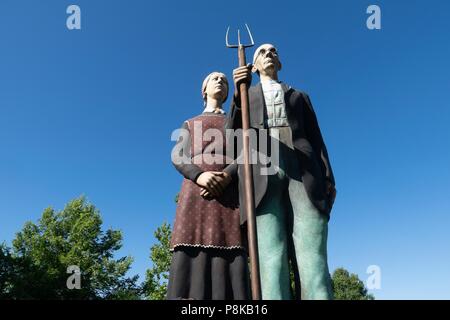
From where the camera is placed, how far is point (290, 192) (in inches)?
178

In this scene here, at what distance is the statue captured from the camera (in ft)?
13.9

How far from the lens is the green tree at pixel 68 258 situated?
23141 mm

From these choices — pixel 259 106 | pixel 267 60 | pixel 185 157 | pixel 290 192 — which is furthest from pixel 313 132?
pixel 185 157

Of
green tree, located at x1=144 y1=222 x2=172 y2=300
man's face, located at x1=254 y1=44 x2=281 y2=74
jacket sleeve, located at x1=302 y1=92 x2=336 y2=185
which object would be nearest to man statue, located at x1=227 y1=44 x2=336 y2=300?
jacket sleeve, located at x1=302 y1=92 x2=336 y2=185

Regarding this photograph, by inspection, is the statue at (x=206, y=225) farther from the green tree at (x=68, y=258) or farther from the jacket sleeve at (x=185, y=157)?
the green tree at (x=68, y=258)

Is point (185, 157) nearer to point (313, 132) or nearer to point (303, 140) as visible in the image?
point (303, 140)

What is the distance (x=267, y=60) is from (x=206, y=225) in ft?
7.36

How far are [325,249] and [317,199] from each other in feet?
1.72

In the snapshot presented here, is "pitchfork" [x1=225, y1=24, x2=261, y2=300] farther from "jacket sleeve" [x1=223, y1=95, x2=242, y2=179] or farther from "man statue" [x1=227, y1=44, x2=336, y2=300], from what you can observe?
"jacket sleeve" [x1=223, y1=95, x2=242, y2=179]

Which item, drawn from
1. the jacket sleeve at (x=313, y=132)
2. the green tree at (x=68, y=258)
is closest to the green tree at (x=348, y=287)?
the green tree at (x=68, y=258)
